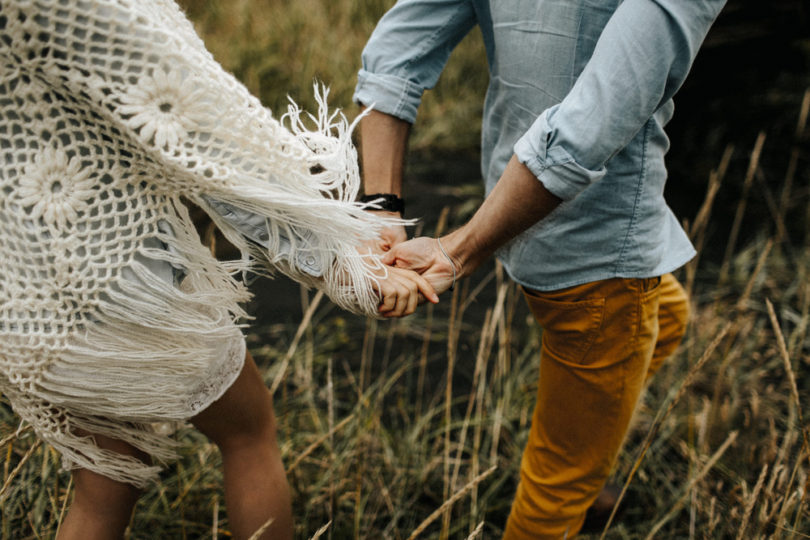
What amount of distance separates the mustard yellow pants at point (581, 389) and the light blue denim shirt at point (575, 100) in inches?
2.5

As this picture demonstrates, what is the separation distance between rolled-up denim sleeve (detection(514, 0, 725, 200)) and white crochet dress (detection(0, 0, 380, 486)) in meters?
0.35

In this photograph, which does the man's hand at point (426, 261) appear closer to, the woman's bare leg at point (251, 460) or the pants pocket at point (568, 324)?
the pants pocket at point (568, 324)

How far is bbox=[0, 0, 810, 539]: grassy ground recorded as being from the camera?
1734mm

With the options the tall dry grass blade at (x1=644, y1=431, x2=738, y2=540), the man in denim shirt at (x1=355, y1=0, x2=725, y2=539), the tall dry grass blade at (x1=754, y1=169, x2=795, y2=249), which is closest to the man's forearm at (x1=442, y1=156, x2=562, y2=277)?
the man in denim shirt at (x1=355, y1=0, x2=725, y2=539)

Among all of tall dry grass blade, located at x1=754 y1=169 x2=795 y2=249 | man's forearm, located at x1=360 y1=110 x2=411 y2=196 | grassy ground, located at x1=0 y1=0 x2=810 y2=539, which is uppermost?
man's forearm, located at x1=360 y1=110 x2=411 y2=196

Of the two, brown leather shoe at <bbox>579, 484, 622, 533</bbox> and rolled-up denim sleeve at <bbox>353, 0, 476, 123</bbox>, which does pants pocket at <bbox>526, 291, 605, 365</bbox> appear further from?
brown leather shoe at <bbox>579, 484, 622, 533</bbox>

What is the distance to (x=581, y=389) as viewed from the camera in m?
1.50

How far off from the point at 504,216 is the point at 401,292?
244mm

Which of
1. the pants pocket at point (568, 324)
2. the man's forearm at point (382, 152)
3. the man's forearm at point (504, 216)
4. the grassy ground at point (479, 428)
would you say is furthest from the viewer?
the grassy ground at point (479, 428)

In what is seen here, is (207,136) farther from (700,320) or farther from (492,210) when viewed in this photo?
(700,320)

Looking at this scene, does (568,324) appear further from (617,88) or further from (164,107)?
(164,107)

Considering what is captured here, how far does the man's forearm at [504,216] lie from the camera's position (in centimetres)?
119

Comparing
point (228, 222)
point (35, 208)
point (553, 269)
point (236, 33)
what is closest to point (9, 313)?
point (35, 208)

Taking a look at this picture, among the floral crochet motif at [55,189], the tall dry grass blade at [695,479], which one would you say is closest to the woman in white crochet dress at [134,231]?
the floral crochet motif at [55,189]
